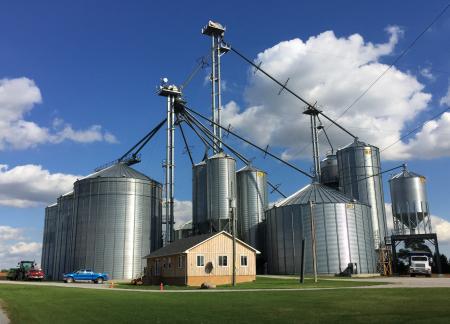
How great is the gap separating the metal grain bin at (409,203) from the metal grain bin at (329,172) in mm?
15029

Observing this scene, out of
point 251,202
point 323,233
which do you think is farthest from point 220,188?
point 323,233

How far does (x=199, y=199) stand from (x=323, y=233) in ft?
69.6

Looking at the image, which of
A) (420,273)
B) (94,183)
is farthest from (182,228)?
(420,273)

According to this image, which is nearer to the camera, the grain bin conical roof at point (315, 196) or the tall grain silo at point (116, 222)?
the grain bin conical roof at point (315, 196)

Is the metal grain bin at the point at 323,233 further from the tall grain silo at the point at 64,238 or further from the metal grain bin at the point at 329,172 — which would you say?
the tall grain silo at the point at 64,238

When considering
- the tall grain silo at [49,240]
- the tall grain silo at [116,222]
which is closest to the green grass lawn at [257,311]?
the tall grain silo at [116,222]

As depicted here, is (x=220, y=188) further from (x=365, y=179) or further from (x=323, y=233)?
(x=365, y=179)

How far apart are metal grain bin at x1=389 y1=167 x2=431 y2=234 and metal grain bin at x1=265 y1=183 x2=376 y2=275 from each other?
9.41 meters

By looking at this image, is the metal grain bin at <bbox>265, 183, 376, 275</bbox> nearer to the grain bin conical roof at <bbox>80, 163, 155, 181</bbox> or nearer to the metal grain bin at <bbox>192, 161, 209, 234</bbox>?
the metal grain bin at <bbox>192, 161, 209, 234</bbox>

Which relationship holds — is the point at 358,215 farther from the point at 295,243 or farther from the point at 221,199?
the point at 221,199

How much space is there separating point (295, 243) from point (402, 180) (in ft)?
76.2

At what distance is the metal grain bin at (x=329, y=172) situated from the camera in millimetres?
91000

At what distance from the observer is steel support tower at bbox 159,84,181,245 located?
74.9 metres

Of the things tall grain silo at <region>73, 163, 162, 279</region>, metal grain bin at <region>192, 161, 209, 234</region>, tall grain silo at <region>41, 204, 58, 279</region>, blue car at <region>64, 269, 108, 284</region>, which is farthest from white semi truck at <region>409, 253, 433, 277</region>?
tall grain silo at <region>41, 204, 58, 279</region>
